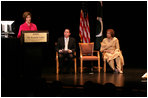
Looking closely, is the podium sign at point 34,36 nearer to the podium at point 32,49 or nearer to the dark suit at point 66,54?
the podium at point 32,49

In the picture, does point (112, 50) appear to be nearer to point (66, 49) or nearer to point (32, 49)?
point (66, 49)

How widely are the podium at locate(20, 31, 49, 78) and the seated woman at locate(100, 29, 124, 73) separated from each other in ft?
9.52

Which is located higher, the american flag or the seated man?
the american flag

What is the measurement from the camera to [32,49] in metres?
5.98

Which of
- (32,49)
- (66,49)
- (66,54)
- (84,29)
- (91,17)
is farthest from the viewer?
(91,17)

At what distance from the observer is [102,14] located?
9219 millimetres

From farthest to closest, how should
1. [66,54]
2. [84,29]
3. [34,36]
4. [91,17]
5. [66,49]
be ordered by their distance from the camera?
[91,17] < [84,29] < [66,49] < [66,54] < [34,36]

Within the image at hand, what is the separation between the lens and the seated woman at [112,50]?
27.8 feet

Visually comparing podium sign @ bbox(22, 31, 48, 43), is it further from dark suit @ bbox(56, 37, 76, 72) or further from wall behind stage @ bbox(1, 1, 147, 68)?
wall behind stage @ bbox(1, 1, 147, 68)

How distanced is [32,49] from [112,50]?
3.16 metres

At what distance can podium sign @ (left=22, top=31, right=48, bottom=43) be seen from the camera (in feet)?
19.2

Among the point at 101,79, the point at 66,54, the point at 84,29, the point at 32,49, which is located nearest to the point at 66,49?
the point at 66,54

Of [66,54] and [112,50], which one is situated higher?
[112,50]

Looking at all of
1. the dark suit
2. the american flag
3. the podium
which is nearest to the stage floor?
the podium
